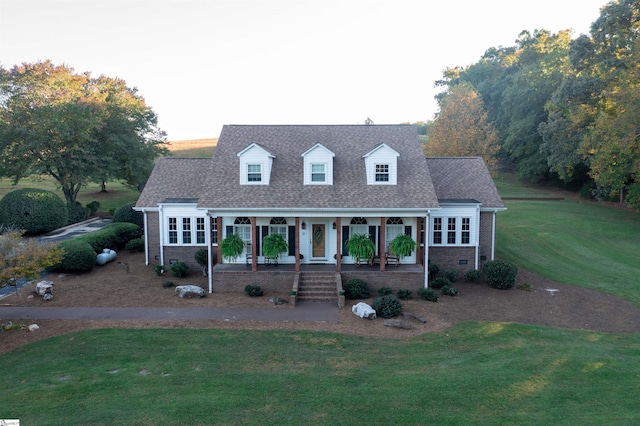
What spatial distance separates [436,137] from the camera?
143ft

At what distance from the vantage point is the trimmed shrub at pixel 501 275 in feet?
66.6

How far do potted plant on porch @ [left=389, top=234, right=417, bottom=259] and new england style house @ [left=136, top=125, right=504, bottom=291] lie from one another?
1.81 feet

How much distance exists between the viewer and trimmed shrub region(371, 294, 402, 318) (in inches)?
651

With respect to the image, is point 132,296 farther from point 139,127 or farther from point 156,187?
point 139,127

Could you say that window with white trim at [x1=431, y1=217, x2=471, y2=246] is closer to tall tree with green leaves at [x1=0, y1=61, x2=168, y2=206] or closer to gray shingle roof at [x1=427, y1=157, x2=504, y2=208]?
gray shingle roof at [x1=427, y1=157, x2=504, y2=208]

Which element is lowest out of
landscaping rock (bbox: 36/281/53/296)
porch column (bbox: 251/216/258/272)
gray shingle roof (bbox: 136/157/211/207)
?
landscaping rock (bbox: 36/281/53/296)

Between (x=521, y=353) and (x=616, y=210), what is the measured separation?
118 ft

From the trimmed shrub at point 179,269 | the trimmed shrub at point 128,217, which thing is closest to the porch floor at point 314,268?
the trimmed shrub at point 179,269

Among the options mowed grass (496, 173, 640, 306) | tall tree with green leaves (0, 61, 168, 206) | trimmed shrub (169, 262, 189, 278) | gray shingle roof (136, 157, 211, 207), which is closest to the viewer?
trimmed shrub (169, 262, 189, 278)

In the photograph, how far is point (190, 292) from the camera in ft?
61.7

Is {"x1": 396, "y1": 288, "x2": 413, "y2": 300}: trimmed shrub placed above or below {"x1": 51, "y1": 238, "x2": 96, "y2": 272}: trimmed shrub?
below

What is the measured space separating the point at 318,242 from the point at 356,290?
375 cm

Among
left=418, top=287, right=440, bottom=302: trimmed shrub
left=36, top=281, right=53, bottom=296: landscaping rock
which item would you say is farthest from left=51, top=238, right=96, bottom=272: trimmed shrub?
left=418, top=287, right=440, bottom=302: trimmed shrub

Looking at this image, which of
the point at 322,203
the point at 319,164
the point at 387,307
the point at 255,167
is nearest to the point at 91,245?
the point at 255,167
